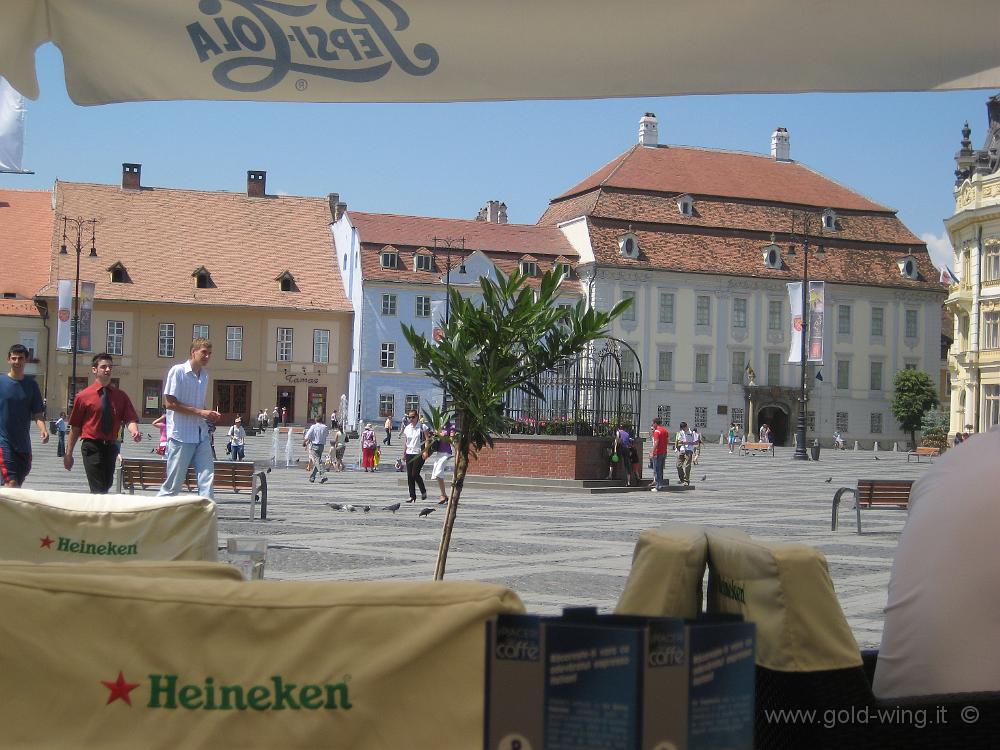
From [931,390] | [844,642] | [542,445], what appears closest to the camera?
[844,642]

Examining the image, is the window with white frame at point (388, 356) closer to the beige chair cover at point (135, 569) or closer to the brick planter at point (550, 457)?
the brick planter at point (550, 457)

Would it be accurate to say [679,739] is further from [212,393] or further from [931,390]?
[931,390]

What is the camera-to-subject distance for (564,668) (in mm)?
1795

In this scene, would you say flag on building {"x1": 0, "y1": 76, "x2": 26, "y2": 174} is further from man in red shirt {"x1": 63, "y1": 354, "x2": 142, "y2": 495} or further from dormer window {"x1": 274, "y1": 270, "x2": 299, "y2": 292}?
dormer window {"x1": 274, "y1": 270, "x2": 299, "y2": 292}

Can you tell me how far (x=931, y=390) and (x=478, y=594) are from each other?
8501cm

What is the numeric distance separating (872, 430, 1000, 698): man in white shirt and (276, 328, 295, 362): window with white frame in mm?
75393

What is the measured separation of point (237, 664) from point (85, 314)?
55529 mm

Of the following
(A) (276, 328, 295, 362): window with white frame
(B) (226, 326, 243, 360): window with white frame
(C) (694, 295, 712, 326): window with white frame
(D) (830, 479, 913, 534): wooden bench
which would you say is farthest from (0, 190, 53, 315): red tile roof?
(D) (830, 479, 913, 534): wooden bench

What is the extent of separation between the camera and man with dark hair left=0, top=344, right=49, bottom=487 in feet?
33.8

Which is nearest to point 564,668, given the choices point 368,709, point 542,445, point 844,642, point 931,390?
point 368,709

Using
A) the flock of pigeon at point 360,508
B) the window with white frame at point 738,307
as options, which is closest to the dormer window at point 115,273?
the window with white frame at point 738,307

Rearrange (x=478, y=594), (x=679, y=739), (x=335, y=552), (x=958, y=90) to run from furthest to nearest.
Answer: (x=335, y=552) < (x=958, y=90) < (x=478, y=594) < (x=679, y=739)

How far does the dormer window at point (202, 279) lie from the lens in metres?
76.8

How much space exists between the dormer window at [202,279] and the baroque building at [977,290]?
39981 mm
